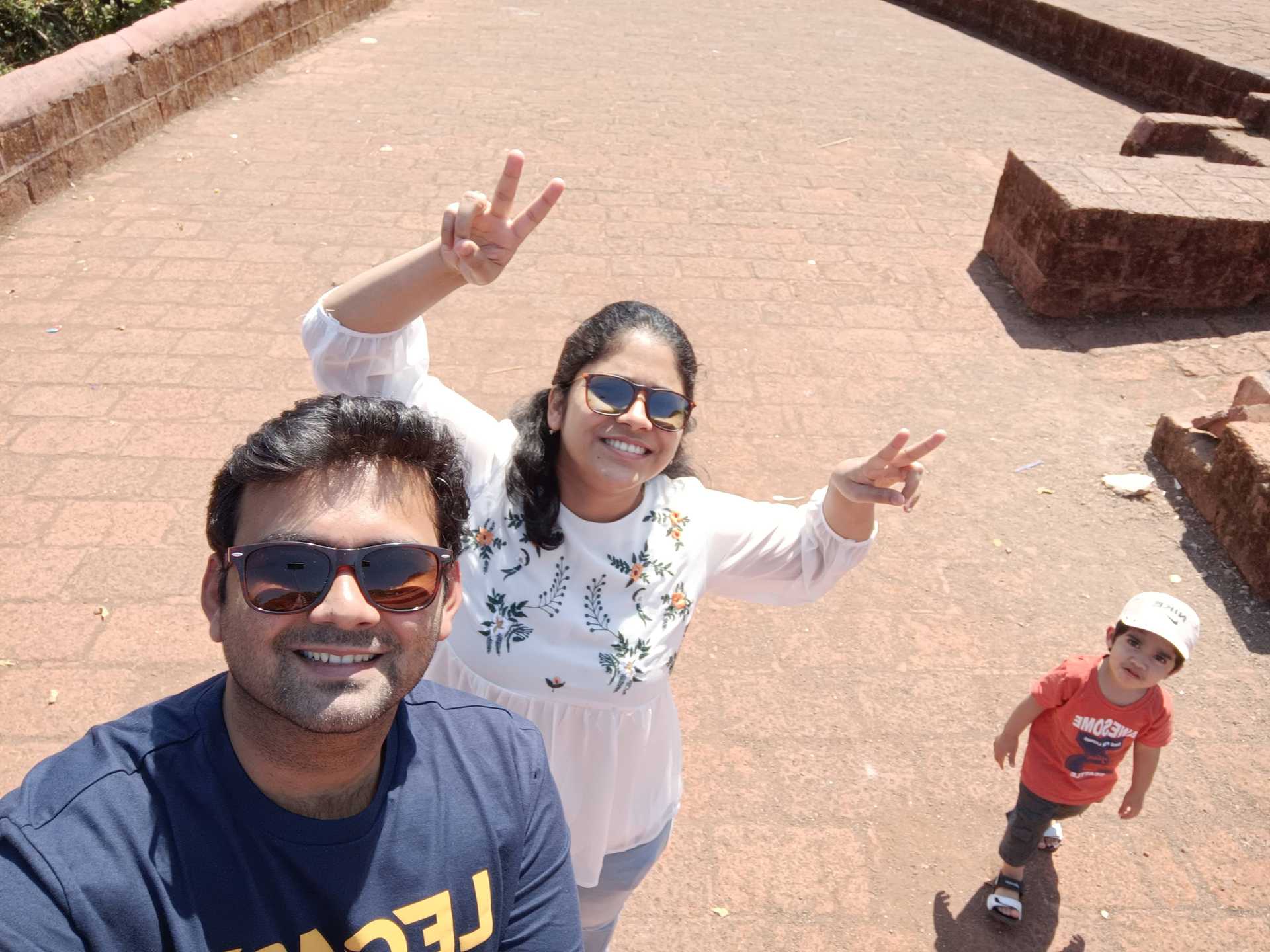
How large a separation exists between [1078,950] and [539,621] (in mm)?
1931

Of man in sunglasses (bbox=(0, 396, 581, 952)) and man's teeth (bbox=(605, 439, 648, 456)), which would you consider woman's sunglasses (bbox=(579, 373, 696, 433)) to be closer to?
man's teeth (bbox=(605, 439, 648, 456))

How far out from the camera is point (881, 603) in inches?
163

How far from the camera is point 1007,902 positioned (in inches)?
116

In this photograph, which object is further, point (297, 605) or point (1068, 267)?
point (1068, 267)

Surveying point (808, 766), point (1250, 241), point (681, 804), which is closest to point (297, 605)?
point (681, 804)

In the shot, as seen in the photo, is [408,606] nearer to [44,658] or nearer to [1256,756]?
[44,658]

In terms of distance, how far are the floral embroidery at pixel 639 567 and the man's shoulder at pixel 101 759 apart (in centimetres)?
88

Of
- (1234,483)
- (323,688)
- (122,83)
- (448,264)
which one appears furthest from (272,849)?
(122,83)

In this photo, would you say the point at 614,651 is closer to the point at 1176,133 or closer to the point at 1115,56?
the point at 1176,133

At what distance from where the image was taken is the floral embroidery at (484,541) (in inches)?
82.4

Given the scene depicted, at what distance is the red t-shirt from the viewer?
9.23 feet

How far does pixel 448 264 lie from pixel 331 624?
920mm

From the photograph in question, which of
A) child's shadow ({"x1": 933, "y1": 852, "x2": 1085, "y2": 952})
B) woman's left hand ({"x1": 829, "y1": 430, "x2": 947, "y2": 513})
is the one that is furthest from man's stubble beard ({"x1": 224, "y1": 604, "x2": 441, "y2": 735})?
child's shadow ({"x1": 933, "y1": 852, "x2": 1085, "y2": 952})

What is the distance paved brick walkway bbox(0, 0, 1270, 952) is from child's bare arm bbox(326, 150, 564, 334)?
1.81 m
